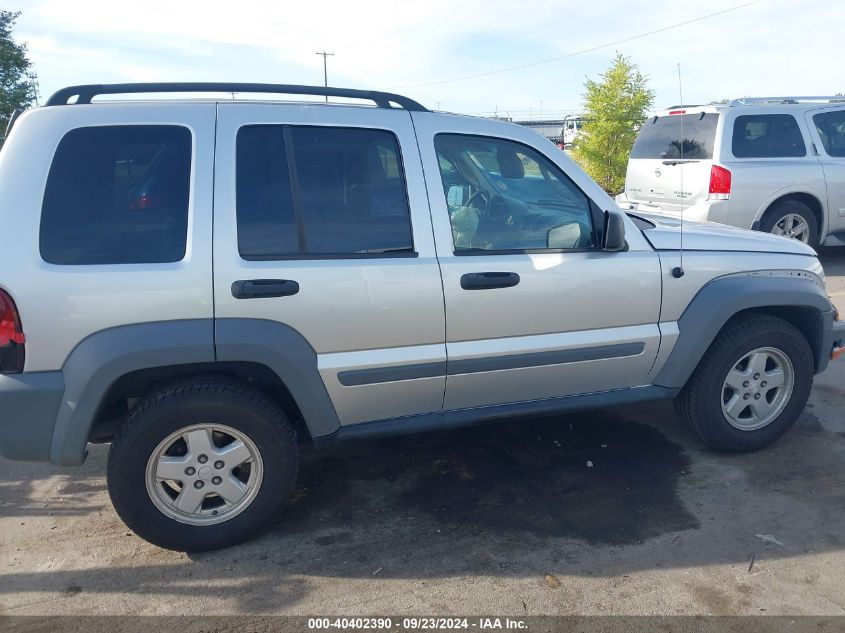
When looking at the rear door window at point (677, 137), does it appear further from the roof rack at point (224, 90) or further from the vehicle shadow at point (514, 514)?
the roof rack at point (224, 90)

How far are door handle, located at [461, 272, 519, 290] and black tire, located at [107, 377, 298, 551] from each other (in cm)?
103

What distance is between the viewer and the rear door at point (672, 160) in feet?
26.7

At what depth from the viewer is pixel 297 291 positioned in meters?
2.94

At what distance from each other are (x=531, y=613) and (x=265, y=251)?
1.82m

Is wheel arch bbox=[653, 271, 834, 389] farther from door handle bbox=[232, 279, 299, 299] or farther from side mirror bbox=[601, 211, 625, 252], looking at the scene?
door handle bbox=[232, 279, 299, 299]

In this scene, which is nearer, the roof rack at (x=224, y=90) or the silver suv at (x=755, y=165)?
the roof rack at (x=224, y=90)

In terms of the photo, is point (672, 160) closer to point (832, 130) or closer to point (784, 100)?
point (784, 100)

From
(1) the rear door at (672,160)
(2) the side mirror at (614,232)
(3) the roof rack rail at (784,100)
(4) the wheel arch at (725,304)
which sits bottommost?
(4) the wheel arch at (725,304)

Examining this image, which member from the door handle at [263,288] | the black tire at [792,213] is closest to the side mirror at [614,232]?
the door handle at [263,288]

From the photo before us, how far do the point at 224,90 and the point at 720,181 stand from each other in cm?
650

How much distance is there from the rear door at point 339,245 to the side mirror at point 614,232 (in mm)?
892

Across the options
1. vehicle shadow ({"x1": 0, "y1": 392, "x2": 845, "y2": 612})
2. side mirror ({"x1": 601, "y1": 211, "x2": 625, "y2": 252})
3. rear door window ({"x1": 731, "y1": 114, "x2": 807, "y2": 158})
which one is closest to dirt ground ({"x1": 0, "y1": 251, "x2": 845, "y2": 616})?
vehicle shadow ({"x1": 0, "y1": 392, "x2": 845, "y2": 612})

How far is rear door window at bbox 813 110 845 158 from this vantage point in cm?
863

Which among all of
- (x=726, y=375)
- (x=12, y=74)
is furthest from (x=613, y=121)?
(x=12, y=74)
